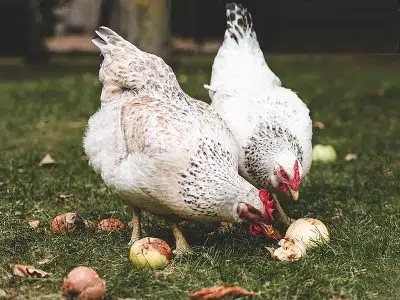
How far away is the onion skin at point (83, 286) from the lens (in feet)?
10.4

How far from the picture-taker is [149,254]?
12.1ft

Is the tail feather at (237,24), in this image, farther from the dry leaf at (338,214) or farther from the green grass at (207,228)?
the dry leaf at (338,214)

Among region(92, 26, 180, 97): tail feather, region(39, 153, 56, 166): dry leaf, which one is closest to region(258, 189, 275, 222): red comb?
region(92, 26, 180, 97): tail feather

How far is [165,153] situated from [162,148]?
32 mm

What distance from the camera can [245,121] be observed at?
4.44 meters

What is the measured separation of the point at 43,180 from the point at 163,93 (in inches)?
69.2

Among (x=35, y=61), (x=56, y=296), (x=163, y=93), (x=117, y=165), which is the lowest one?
(x=35, y=61)

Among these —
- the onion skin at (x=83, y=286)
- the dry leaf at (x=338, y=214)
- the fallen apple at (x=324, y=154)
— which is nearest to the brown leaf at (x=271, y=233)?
the dry leaf at (x=338, y=214)

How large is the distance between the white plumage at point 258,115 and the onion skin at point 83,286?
1.25 m

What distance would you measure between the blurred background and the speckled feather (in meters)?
3.84

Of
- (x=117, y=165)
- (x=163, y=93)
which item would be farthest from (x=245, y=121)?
(x=117, y=165)

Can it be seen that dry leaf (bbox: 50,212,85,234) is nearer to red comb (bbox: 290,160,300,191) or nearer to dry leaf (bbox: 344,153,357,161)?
red comb (bbox: 290,160,300,191)

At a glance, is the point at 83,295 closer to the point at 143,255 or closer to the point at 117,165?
the point at 143,255

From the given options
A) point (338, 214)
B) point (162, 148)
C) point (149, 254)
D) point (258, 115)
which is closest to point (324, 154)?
point (338, 214)
